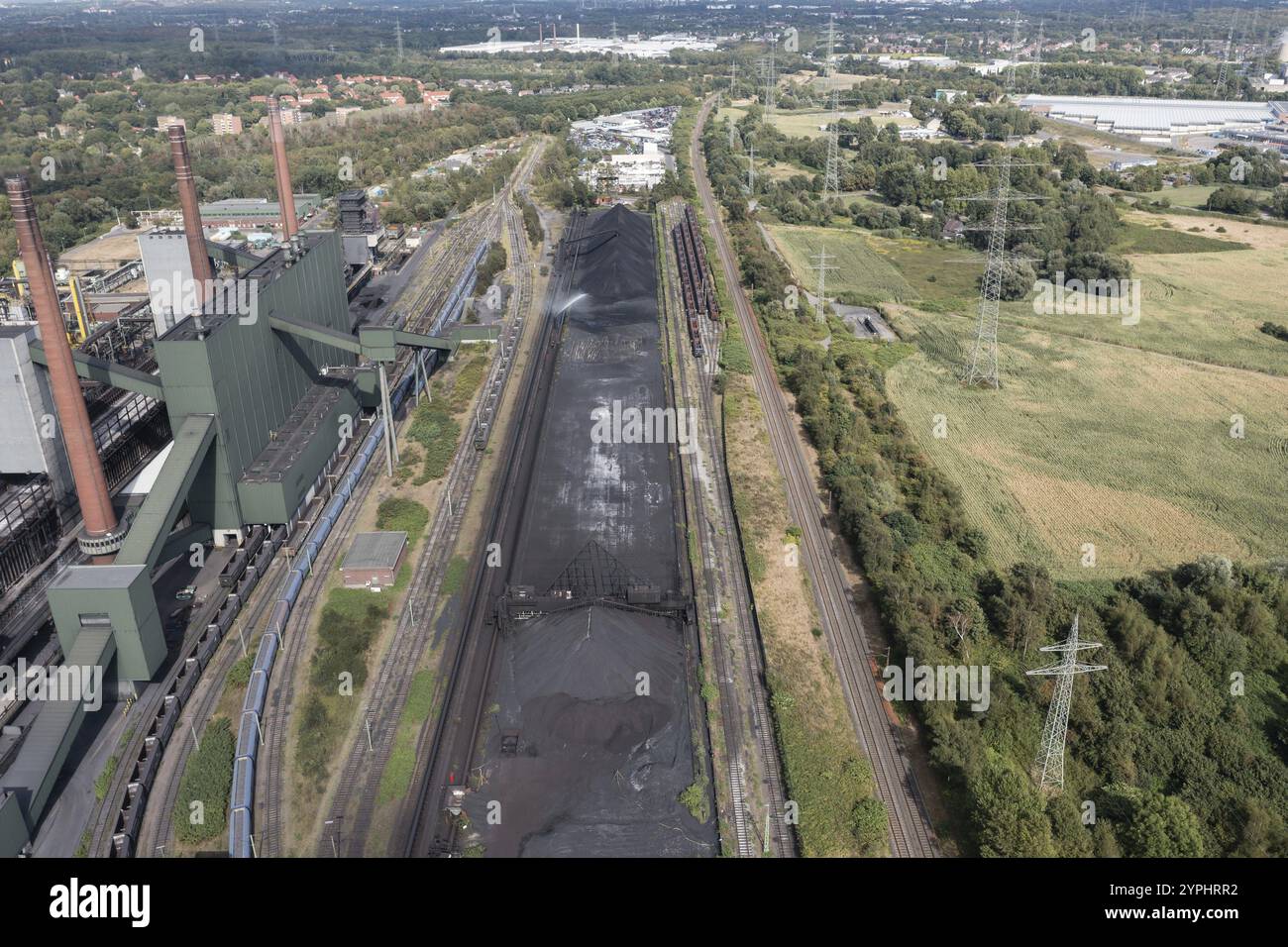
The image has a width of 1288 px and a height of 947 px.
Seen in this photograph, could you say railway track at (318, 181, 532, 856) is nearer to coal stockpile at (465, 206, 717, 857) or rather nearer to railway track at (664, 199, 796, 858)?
coal stockpile at (465, 206, 717, 857)

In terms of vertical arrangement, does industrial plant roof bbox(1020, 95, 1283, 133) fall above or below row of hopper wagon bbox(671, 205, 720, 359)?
above

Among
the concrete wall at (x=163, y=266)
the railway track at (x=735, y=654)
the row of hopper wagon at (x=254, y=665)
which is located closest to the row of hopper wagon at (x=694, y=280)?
the railway track at (x=735, y=654)

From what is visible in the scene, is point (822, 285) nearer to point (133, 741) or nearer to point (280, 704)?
point (280, 704)

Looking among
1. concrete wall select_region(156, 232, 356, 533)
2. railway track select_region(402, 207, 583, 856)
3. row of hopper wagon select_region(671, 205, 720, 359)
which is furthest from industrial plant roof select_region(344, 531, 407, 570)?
row of hopper wagon select_region(671, 205, 720, 359)

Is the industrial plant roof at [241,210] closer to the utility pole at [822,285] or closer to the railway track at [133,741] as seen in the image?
the utility pole at [822,285]

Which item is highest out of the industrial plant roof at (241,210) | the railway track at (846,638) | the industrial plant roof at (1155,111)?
the industrial plant roof at (1155,111)

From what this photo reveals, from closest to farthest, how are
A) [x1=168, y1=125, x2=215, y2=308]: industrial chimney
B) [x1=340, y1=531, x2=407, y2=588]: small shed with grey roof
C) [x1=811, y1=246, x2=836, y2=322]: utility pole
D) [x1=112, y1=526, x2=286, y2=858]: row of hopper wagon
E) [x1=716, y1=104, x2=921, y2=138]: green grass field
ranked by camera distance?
1. [x1=112, y1=526, x2=286, y2=858]: row of hopper wagon
2. [x1=340, y1=531, x2=407, y2=588]: small shed with grey roof
3. [x1=168, y1=125, x2=215, y2=308]: industrial chimney
4. [x1=811, y1=246, x2=836, y2=322]: utility pole
5. [x1=716, y1=104, x2=921, y2=138]: green grass field
